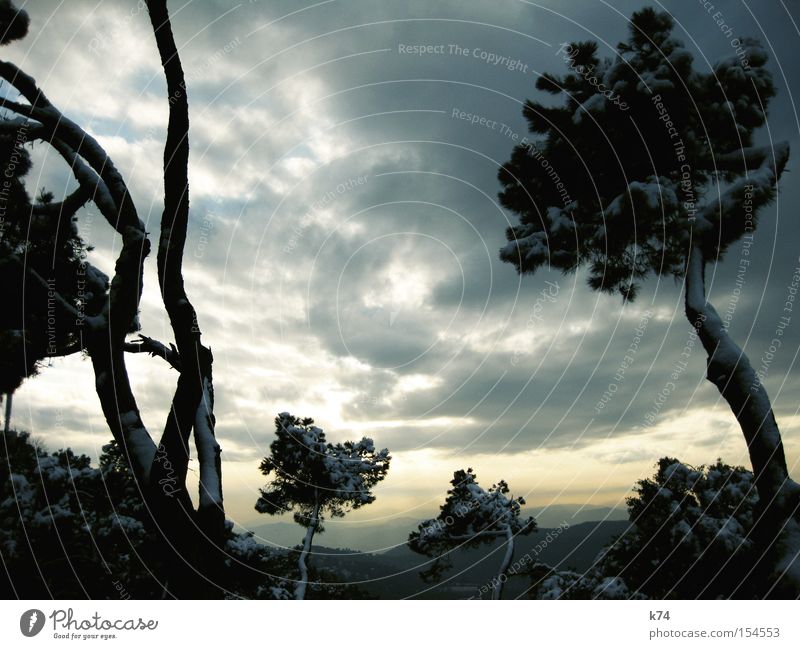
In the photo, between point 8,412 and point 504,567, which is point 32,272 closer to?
point 8,412

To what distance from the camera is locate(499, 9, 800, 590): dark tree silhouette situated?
12703 mm

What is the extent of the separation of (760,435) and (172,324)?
12.1 meters

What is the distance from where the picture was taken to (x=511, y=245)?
1469cm

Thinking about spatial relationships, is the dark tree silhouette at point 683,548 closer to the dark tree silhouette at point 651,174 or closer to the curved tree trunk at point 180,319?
the dark tree silhouette at point 651,174

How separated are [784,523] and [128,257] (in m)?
14.1

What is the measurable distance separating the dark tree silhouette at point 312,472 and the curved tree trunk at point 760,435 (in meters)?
14.7

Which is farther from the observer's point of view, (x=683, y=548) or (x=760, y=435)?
(x=683, y=548)

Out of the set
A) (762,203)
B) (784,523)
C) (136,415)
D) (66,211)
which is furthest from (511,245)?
(66,211)

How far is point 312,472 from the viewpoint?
936 inches

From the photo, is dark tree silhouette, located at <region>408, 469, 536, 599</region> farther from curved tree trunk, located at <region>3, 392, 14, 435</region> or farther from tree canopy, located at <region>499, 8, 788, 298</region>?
A: curved tree trunk, located at <region>3, 392, 14, 435</region>

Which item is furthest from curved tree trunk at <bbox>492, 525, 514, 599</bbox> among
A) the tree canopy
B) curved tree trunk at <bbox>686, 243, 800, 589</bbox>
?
the tree canopy

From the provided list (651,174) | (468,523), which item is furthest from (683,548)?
(651,174)

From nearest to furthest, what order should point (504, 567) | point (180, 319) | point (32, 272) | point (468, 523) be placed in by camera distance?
point (180, 319) < point (32, 272) < point (504, 567) < point (468, 523)
